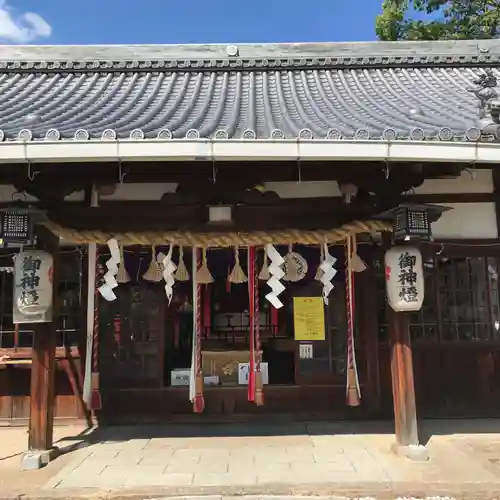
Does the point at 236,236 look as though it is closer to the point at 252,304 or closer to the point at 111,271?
the point at 252,304

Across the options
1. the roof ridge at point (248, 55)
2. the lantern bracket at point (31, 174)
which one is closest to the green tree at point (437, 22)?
the roof ridge at point (248, 55)

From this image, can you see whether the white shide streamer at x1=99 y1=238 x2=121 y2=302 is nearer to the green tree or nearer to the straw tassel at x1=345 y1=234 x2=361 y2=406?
the straw tassel at x1=345 y1=234 x2=361 y2=406

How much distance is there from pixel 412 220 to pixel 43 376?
4.70 metres

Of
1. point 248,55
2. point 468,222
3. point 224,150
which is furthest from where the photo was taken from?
point 248,55

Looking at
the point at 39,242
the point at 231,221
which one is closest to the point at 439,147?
the point at 231,221

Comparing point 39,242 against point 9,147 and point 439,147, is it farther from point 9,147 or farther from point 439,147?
point 439,147

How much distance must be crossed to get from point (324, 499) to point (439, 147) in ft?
12.2

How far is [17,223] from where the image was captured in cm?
572

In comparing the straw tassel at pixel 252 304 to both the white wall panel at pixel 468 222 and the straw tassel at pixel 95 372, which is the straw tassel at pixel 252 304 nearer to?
the straw tassel at pixel 95 372

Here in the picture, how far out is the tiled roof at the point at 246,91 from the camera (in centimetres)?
586

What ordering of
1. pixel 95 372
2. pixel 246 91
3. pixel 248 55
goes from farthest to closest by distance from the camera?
pixel 248 55
pixel 246 91
pixel 95 372

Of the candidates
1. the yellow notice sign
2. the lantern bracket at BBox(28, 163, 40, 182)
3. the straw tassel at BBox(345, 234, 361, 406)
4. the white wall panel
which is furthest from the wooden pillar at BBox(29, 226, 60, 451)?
the white wall panel

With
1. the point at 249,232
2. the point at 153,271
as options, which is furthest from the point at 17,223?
the point at 249,232

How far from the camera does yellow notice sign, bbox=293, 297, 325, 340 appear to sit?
7797 mm
